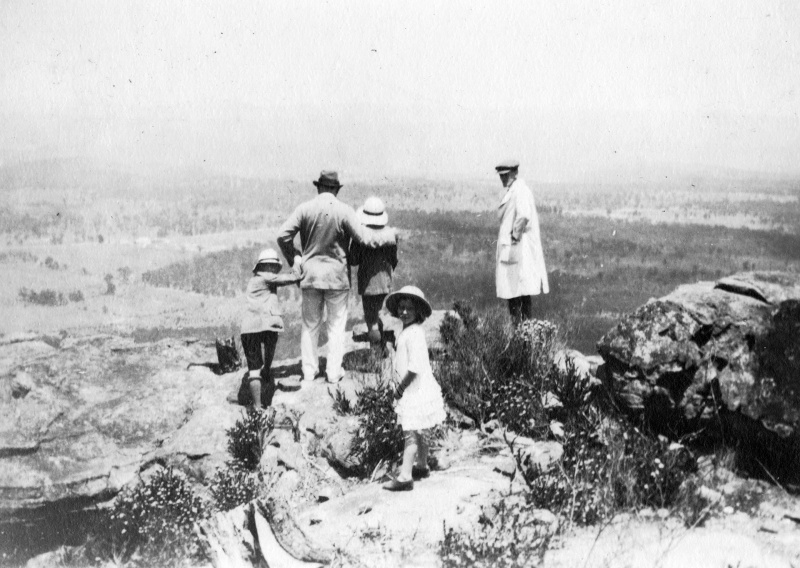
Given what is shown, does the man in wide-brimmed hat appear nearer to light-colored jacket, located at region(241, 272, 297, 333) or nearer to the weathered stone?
light-colored jacket, located at region(241, 272, 297, 333)

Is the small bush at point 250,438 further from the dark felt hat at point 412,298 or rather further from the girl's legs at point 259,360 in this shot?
the dark felt hat at point 412,298

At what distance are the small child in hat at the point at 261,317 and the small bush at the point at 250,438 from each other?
9.9 inches

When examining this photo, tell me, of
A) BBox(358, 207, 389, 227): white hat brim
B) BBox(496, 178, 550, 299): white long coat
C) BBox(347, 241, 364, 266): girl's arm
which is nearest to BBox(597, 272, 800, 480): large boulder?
BBox(496, 178, 550, 299): white long coat

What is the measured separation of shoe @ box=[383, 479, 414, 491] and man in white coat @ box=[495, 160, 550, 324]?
2.81 meters

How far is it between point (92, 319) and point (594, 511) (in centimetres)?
1552

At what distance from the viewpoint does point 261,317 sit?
675 cm

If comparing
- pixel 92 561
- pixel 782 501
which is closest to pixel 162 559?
pixel 92 561

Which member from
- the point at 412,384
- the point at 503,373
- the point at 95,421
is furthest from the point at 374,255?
the point at 95,421

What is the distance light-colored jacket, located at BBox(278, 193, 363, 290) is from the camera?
6.78m

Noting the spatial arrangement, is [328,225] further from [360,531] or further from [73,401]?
[73,401]

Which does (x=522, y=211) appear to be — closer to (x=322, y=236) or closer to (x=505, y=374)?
(x=505, y=374)

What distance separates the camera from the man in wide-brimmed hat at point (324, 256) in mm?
6805

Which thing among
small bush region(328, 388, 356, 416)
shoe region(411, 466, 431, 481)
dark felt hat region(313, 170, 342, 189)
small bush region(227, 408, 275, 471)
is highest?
dark felt hat region(313, 170, 342, 189)

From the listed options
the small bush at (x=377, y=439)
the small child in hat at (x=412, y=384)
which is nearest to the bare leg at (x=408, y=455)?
the small child in hat at (x=412, y=384)
